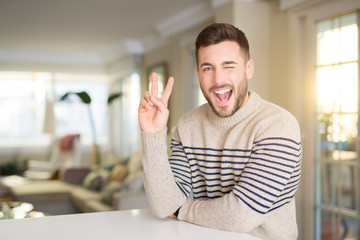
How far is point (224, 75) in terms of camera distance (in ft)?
4.56

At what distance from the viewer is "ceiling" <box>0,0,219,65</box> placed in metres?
4.95

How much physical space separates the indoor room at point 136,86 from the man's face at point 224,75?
→ 15.8 inches

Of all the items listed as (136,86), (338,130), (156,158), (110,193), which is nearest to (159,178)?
→ (156,158)

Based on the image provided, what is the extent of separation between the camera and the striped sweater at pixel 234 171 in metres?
1.27

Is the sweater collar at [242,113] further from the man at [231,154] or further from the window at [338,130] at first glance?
the window at [338,130]

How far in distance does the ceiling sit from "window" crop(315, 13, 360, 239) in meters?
1.47

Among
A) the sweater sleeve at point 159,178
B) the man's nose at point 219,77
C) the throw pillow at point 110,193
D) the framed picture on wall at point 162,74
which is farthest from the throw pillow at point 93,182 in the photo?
the man's nose at point 219,77

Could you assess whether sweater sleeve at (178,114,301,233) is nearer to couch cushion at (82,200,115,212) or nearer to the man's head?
the man's head

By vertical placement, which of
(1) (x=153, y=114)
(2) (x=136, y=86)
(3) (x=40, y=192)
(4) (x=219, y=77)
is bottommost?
(3) (x=40, y=192)

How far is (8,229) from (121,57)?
6961 millimetres

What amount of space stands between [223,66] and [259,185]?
0.39 m

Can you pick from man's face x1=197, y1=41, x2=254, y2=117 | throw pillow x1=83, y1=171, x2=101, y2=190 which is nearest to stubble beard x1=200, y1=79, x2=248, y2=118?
man's face x1=197, y1=41, x2=254, y2=117

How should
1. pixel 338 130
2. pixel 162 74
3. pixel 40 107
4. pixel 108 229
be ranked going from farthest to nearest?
pixel 40 107, pixel 162 74, pixel 338 130, pixel 108 229

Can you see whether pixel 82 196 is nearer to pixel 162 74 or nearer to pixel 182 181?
pixel 162 74
